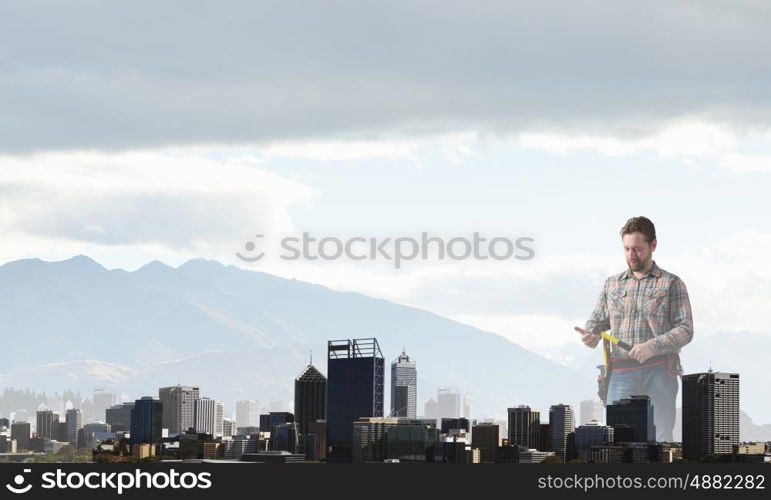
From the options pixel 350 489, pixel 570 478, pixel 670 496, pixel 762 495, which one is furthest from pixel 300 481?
pixel 762 495

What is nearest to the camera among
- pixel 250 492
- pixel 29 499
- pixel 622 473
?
pixel 29 499

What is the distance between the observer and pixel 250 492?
480 ft

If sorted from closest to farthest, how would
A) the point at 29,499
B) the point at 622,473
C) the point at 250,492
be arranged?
1. the point at 29,499
2. the point at 250,492
3. the point at 622,473

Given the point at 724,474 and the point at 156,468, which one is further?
the point at 724,474

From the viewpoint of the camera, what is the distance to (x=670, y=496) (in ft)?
486

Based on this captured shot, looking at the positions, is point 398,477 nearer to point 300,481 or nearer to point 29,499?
point 300,481

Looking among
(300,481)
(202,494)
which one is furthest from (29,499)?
(300,481)

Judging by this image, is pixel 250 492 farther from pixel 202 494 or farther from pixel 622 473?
pixel 622 473

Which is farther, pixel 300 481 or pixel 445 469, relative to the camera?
pixel 445 469

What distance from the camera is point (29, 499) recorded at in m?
133

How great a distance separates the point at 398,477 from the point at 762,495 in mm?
40755

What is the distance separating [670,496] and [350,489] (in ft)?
113

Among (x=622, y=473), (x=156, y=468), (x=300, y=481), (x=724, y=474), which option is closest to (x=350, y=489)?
(x=300, y=481)

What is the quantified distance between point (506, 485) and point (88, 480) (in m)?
45.9
